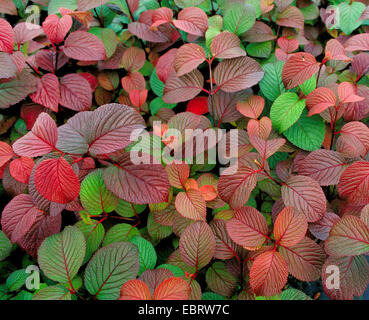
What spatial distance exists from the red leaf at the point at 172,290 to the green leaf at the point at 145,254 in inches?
4.7

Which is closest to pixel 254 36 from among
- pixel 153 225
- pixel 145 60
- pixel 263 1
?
pixel 263 1

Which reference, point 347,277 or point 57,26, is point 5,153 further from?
point 347,277

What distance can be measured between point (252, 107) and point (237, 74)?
96 mm

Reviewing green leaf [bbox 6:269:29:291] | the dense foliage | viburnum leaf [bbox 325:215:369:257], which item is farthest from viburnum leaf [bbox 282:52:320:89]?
green leaf [bbox 6:269:29:291]

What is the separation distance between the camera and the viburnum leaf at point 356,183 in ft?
2.10

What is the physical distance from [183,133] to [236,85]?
0.62 ft

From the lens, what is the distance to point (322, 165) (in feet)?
2.36

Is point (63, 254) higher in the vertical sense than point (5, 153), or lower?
lower

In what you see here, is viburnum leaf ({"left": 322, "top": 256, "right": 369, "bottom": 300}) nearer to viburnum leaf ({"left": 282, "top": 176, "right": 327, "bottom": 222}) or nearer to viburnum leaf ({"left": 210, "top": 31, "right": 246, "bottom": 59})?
viburnum leaf ({"left": 282, "top": 176, "right": 327, "bottom": 222})

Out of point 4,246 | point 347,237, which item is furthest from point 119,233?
point 347,237

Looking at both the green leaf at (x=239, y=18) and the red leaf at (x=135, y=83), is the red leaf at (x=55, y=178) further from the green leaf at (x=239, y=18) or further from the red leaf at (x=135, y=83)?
the green leaf at (x=239, y=18)

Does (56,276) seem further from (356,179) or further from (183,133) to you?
(356,179)

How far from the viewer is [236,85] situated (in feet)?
2.63
